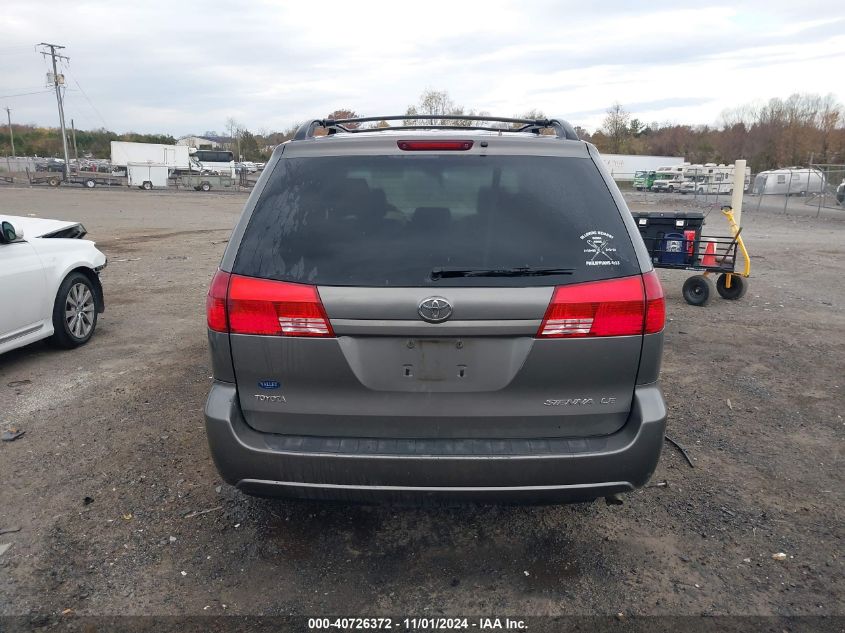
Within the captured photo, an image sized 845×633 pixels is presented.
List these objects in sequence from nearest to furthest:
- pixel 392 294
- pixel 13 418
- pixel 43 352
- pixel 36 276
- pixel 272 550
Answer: pixel 392 294, pixel 272 550, pixel 13 418, pixel 36 276, pixel 43 352

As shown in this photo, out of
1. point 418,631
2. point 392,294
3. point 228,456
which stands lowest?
point 418,631

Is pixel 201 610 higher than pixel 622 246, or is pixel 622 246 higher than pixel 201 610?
pixel 622 246

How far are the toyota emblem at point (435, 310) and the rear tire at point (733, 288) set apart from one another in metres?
7.99

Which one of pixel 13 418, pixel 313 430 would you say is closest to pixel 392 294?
pixel 313 430

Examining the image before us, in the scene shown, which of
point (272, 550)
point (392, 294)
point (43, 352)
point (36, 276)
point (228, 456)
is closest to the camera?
point (392, 294)

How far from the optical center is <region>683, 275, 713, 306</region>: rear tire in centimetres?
890

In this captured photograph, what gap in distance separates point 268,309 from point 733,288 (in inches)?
334

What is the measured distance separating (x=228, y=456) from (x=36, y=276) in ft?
14.1

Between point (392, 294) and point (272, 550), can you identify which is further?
point (272, 550)

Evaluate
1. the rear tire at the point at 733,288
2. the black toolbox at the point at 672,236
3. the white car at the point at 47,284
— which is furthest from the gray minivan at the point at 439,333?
the rear tire at the point at 733,288

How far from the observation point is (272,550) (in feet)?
10.4

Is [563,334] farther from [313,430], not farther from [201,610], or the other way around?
[201,610]

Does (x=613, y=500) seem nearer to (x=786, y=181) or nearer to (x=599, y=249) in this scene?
(x=599, y=249)

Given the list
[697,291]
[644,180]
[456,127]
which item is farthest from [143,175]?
[456,127]
